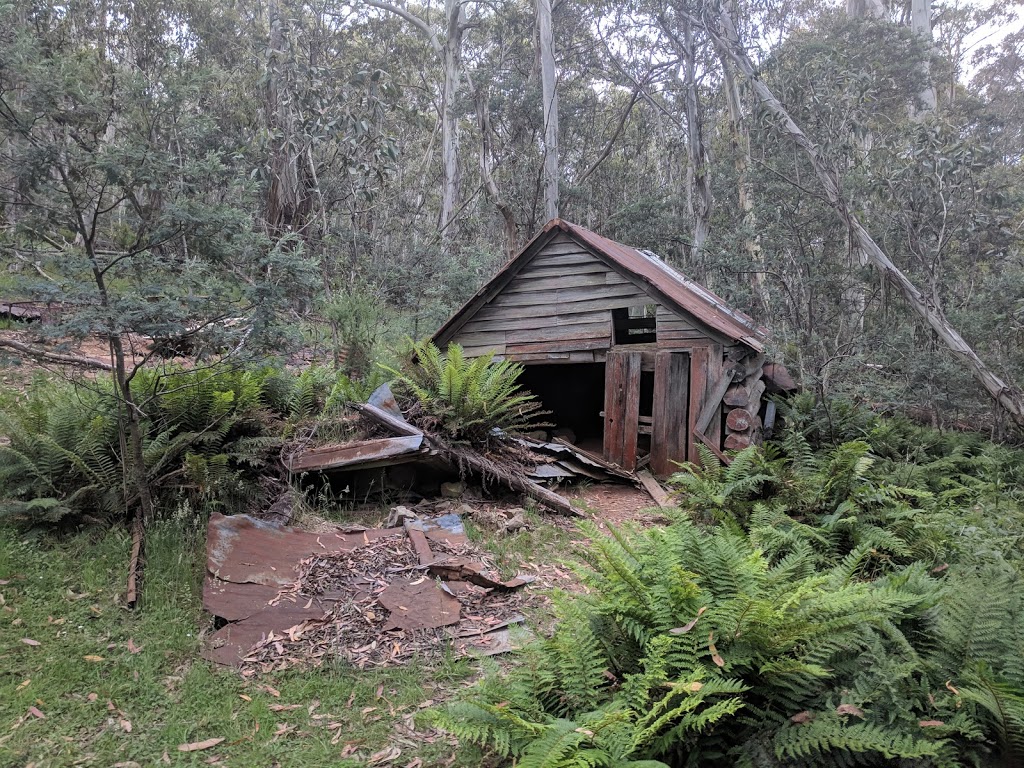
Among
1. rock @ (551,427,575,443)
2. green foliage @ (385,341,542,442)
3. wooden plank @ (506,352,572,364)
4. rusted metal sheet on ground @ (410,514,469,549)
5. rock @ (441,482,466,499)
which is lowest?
rusted metal sheet on ground @ (410,514,469,549)

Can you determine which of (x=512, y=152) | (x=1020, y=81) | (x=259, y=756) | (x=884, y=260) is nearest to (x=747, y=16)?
(x=512, y=152)

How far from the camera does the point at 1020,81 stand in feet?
83.3

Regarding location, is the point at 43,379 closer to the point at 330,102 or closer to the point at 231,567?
the point at 231,567

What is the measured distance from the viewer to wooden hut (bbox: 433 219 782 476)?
8.91 m

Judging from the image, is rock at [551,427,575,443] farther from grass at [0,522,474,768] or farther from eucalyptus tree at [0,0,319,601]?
grass at [0,522,474,768]

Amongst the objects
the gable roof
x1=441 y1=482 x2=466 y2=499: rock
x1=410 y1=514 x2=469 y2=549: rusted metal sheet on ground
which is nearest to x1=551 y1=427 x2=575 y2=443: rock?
the gable roof

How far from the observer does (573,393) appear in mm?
12930

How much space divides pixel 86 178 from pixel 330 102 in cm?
907

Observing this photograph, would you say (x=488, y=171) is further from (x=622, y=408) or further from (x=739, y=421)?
(x=739, y=421)

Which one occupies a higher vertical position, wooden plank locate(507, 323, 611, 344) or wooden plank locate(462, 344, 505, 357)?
wooden plank locate(507, 323, 611, 344)

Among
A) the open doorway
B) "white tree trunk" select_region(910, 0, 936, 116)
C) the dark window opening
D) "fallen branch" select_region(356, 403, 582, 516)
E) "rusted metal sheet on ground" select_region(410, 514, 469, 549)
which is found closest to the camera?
"rusted metal sheet on ground" select_region(410, 514, 469, 549)

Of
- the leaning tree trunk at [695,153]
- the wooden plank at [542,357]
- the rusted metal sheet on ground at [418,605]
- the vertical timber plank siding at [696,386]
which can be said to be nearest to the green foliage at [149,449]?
the rusted metal sheet on ground at [418,605]

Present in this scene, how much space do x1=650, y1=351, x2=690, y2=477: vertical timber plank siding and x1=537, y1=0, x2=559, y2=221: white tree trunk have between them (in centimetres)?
718

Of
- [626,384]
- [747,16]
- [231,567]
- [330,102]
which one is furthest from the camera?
[747,16]
